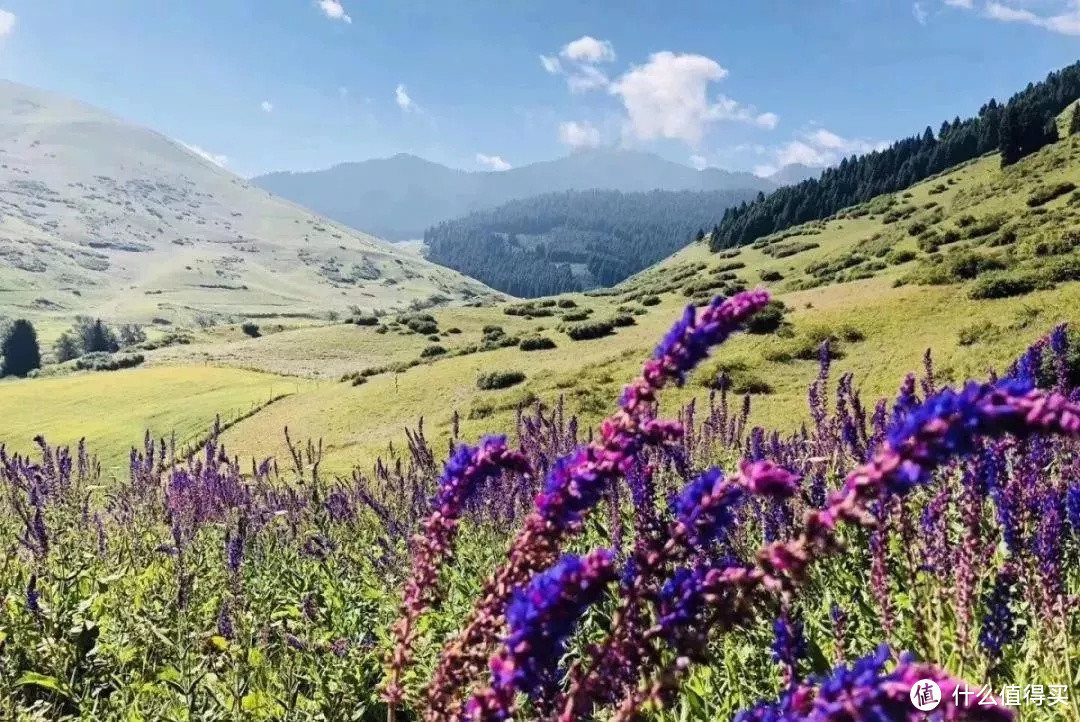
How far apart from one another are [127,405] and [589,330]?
28.6 meters

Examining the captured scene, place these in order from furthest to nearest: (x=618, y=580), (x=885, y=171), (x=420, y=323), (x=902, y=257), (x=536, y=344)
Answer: (x=885, y=171) < (x=420, y=323) < (x=902, y=257) < (x=536, y=344) < (x=618, y=580)

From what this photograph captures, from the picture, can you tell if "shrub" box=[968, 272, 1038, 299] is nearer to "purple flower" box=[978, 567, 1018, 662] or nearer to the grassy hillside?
the grassy hillside

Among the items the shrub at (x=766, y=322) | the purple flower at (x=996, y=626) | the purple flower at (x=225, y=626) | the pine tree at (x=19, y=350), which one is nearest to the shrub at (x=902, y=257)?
the shrub at (x=766, y=322)

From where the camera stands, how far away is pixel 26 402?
5038cm

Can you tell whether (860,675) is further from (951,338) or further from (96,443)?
(96,443)

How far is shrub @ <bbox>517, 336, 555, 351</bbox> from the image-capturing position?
42.8 meters

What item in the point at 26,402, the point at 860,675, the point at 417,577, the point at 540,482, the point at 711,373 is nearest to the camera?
the point at 860,675

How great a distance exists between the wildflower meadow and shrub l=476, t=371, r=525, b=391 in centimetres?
2198

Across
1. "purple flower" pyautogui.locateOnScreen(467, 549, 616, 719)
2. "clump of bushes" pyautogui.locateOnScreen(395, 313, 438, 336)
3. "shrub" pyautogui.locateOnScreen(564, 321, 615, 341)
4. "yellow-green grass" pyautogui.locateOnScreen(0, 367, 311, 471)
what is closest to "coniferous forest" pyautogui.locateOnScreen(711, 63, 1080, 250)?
"clump of bushes" pyautogui.locateOnScreen(395, 313, 438, 336)

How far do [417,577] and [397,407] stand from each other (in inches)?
1346

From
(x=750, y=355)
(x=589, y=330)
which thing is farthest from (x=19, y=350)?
(x=750, y=355)

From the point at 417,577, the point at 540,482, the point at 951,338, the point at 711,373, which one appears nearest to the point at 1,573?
the point at 540,482

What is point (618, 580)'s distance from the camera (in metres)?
2.31

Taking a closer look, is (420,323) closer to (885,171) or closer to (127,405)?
(127,405)
